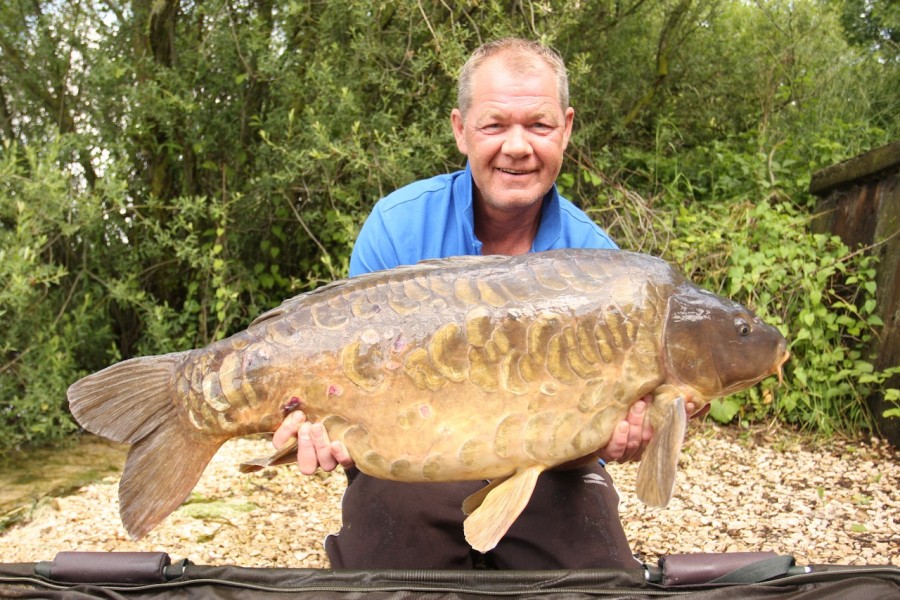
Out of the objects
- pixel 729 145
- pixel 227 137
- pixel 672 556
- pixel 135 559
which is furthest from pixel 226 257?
pixel 729 145

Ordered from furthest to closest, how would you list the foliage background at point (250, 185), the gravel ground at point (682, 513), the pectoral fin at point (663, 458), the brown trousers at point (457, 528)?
the foliage background at point (250, 185) < the gravel ground at point (682, 513) < the brown trousers at point (457, 528) < the pectoral fin at point (663, 458)

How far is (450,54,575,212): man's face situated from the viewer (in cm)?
180

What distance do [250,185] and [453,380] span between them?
221 cm

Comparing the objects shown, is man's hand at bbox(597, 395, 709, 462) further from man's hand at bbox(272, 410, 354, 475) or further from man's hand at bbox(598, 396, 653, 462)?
man's hand at bbox(272, 410, 354, 475)

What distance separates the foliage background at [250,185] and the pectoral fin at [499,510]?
1725 mm

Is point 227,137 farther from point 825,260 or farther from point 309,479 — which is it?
point 825,260

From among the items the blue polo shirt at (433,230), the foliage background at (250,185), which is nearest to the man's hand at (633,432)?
the blue polo shirt at (433,230)

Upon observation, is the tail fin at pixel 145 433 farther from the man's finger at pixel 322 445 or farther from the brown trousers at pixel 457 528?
the brown trousers at pixel 457 528

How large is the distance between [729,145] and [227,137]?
8.39ft

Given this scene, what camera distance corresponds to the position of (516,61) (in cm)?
181

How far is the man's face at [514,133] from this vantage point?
1.80m

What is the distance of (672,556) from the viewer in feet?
4.46

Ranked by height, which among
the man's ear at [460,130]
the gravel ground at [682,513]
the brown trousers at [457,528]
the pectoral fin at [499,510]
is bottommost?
the gravel ground at [682,513]

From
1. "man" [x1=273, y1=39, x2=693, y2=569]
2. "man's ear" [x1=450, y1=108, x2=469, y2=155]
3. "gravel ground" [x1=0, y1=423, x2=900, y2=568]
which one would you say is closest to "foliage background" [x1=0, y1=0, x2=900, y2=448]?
"gravel ground" [x1=0, y1=423, x2=900, y2=568]
